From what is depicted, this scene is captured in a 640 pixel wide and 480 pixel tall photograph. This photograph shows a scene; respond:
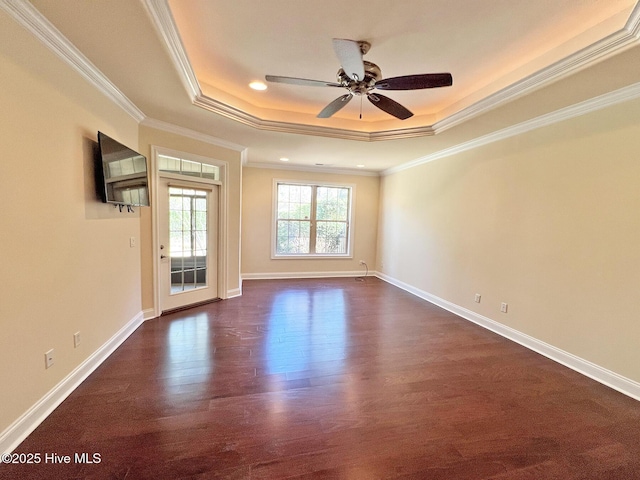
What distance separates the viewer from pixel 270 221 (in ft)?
20.2

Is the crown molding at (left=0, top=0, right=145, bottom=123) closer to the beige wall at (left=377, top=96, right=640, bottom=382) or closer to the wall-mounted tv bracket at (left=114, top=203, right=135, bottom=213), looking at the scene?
the wall-mounted tv bracket at (left=114, top=203, right=135, bottom=213)

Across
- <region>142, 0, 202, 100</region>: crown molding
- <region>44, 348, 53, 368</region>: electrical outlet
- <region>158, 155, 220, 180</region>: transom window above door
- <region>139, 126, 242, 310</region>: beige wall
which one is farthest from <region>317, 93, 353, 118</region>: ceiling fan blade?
<region>44, 348, 53, 368</region>: electrical outlet

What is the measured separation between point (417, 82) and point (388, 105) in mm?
457

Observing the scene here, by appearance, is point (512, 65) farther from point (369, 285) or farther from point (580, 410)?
point (369, 285)

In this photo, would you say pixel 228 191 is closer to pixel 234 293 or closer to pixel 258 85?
pixel 234 293

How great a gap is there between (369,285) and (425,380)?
3526 mm

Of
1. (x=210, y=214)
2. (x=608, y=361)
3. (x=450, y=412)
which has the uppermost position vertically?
(x=210, y=214)

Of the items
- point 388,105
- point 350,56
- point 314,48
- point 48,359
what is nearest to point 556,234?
point 388,105

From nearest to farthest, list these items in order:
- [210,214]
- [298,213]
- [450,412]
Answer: [450,412] < [210,214] < [298,213]

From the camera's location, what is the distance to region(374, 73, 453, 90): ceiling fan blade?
2.02 m

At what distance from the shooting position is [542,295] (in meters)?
3.06

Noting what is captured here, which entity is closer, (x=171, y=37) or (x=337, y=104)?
(x=171, y=37)

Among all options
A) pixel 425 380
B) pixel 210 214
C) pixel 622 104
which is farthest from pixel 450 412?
pixel 210 214

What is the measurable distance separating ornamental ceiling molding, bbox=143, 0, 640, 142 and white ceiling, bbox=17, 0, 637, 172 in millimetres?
11
